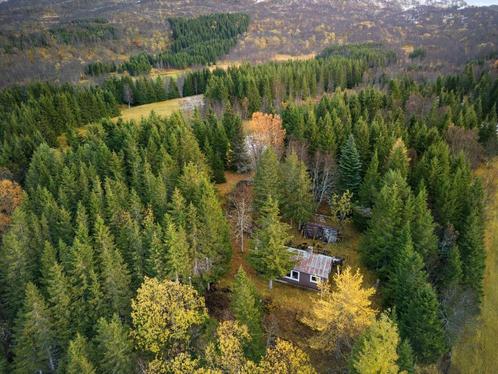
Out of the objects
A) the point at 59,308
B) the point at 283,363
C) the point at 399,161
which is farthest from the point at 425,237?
the point at 59,308

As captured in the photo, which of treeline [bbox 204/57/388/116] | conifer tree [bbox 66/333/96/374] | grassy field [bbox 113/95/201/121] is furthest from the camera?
grassy field [bbox 113/95/201/121]

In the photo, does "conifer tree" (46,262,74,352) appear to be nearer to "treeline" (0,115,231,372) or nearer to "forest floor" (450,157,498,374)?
"treeline" (0,115,231,372)

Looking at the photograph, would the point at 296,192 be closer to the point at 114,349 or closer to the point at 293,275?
the point at 293,275

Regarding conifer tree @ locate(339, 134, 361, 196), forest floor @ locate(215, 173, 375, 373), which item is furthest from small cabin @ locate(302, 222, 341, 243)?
conifer tree @ locate(339, 134, 361, 196)

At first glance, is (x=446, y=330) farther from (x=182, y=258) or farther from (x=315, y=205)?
(x=182, y=258)

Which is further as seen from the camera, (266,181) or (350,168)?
(350,168)

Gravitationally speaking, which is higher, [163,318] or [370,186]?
[370,186]

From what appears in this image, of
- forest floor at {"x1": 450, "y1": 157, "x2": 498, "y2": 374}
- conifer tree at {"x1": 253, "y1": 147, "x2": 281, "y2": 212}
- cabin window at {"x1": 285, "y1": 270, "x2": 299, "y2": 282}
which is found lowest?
forest floor at {"x1": 450, "y1": 157, "x2": 498, "y2": 374}
